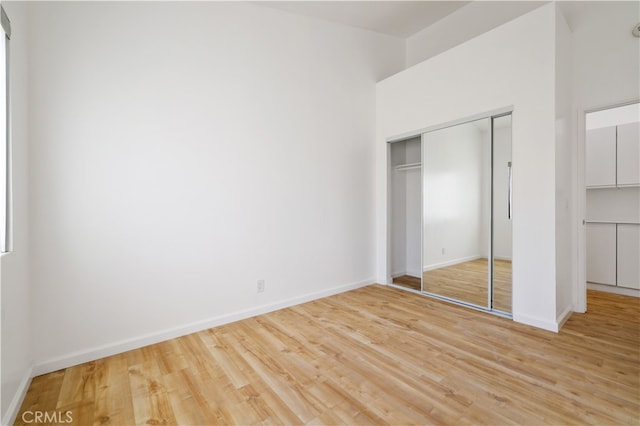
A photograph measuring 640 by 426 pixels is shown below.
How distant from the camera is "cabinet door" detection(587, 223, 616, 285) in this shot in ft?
12.3

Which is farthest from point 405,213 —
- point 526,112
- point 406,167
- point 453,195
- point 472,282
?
point 526,112

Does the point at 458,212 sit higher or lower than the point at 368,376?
higher

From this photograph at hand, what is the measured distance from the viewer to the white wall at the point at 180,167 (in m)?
2.18

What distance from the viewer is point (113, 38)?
7.75 feet

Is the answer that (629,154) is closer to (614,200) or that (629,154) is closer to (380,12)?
(614,200)

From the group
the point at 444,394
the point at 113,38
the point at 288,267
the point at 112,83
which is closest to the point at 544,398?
the point at 444,394

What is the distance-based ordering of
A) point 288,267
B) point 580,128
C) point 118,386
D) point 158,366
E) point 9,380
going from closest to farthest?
1. point 9,380
2. point 118,386
3. point 158,366
4. point 580,128
5. point 288,267

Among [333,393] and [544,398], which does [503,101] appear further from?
[333,393]

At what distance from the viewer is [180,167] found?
267 cm

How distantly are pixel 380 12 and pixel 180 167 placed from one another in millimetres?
3117

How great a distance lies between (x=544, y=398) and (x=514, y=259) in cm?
142

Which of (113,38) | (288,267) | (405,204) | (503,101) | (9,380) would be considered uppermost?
(113,38)

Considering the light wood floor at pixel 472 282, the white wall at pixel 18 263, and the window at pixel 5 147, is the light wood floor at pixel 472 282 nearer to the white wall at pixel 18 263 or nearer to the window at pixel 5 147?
the white wall at pixel 18 263

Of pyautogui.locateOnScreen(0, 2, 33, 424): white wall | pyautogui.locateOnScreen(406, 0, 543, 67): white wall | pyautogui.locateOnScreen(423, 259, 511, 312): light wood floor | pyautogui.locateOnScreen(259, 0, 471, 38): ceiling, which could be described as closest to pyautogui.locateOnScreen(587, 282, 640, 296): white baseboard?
pyautogui.locateOnScreen(423, 259, 511, 312): light wood floor
